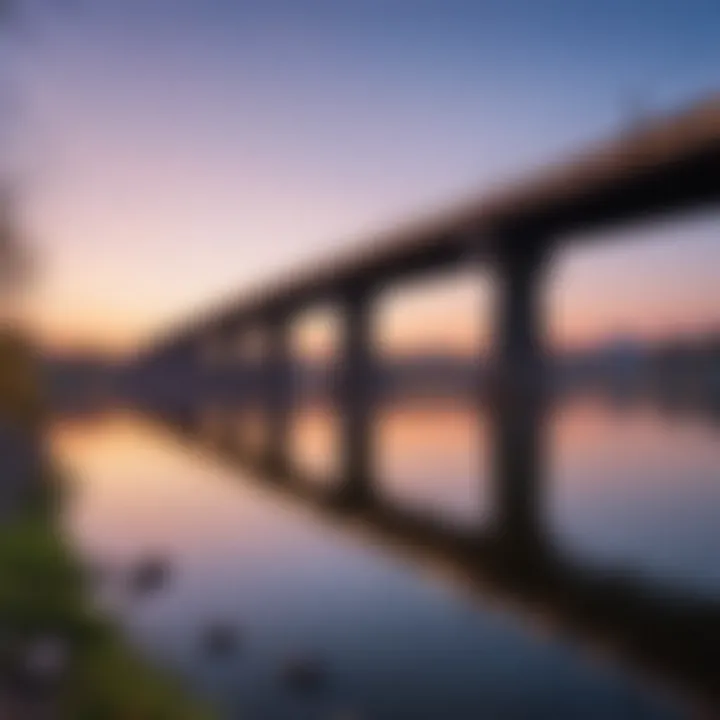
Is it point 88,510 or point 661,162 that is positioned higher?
point 661,162

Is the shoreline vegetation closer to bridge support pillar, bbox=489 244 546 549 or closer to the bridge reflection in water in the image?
the bridge reflection in water

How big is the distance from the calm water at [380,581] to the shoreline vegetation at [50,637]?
7.0 inches

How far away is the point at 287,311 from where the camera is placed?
92.3 ft

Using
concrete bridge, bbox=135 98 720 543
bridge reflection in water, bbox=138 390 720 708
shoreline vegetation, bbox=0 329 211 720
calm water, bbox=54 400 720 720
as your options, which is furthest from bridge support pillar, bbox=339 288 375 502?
shoreline vegetation, bbox=0 329 211 720

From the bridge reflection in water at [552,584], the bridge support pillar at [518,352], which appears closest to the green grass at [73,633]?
the bridge reflection in water at [552,584]

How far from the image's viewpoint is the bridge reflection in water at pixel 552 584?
146 inches

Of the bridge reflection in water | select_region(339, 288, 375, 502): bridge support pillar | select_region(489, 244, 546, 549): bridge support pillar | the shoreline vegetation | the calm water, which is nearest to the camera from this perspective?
the shoreline vegetation

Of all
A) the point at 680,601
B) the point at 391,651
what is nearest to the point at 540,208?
the point at 680,601

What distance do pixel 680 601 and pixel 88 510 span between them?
474 cm

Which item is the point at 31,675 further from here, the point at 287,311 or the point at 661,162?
the point at 287,311

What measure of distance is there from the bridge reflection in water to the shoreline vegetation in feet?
5.76

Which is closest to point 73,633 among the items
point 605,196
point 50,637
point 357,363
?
point 50,637

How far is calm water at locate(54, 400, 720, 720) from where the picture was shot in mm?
3332

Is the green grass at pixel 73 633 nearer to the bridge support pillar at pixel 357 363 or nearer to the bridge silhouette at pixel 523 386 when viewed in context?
the bridge silhouette at pixel 523 386
